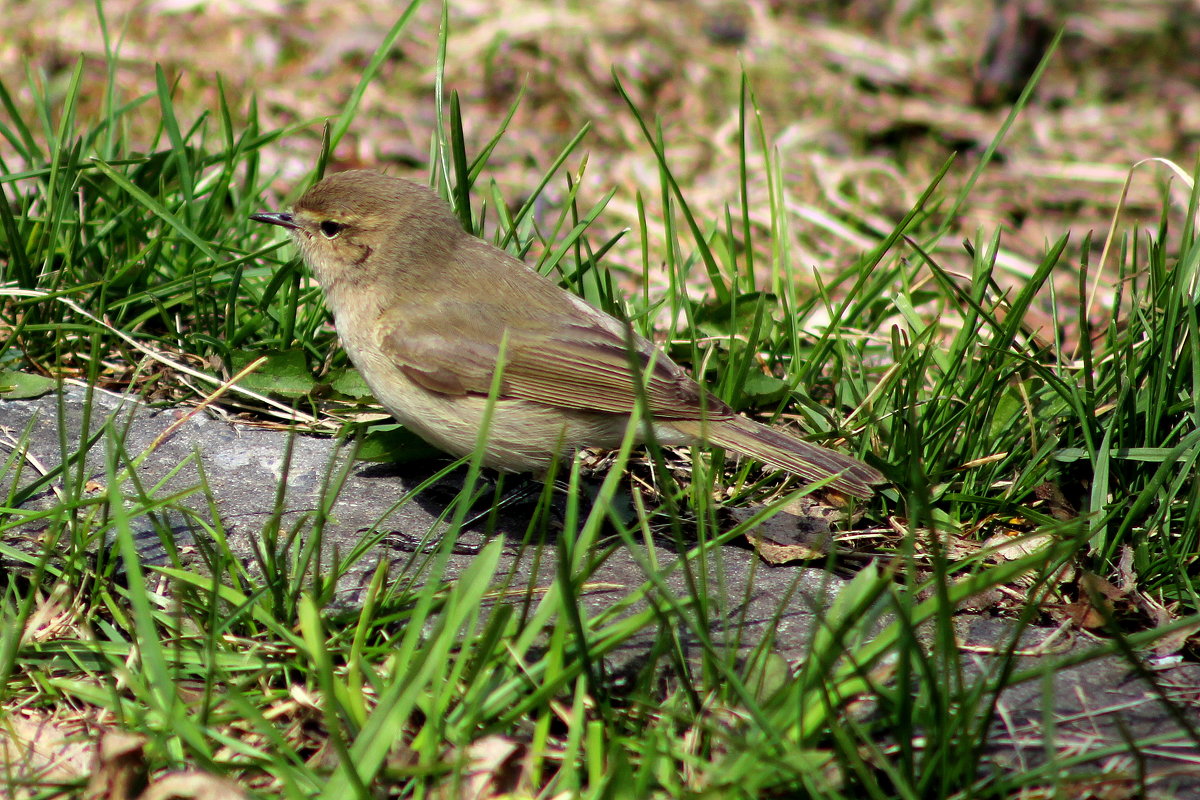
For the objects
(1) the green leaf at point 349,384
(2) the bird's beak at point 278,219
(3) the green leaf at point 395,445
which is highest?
(2) the bird's beak at point 278,219

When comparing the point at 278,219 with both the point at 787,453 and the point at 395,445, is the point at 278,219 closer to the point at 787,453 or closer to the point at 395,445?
the point at 395,445

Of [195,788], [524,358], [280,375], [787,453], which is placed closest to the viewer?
[195,788]

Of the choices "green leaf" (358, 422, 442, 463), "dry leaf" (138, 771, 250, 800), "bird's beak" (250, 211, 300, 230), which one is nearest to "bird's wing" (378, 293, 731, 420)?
"green leaf" (358, 422, 442, 463)

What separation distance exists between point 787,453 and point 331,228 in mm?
1973

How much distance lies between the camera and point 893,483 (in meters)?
3.93

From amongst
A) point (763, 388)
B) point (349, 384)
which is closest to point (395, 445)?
point (349, 384)

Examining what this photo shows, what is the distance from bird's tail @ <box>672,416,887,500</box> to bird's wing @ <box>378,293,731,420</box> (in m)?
0.14

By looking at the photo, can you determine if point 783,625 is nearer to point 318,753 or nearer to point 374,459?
point 318,753

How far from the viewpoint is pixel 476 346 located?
4211mm

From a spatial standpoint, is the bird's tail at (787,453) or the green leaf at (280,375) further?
the green leaf at (280,375)

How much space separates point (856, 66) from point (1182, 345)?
18.6ft

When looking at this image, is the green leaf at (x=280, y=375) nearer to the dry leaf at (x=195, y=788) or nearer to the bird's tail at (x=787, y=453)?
the bird's tail at (x=787, y=453)

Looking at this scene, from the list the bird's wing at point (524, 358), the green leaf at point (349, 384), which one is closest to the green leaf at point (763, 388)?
the bird's wing at point (524, 358)

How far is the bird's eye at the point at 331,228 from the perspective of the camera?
4.54 meters
